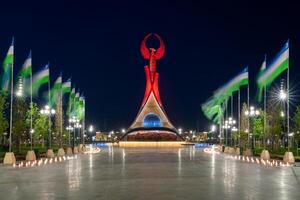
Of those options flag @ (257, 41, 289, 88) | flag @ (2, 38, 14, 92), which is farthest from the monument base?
flag @ (2, 38, 14, 92)

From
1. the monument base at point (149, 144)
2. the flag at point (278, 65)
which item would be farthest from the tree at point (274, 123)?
the flag at point (278, 65)

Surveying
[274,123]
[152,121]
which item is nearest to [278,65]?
[274,123]

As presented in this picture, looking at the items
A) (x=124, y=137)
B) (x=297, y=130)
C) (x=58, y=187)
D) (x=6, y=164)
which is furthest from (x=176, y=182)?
(x=124, y=137)

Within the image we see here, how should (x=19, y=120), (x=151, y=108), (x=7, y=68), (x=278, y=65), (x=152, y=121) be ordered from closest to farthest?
1. (x=278, y=65)
2. (x=7, y=68)
3. (x=19, y=120)
4. (x=151, y=108)
5. (x=152, y=121)

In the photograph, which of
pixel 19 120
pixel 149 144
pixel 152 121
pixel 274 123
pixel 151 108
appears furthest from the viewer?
pixel 152 121

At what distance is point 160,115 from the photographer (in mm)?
121000

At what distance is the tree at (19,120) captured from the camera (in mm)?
55938

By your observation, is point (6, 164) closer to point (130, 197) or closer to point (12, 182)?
point (12, 182)

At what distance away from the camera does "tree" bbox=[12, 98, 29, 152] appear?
2202 inches

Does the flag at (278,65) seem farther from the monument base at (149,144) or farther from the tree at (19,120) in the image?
the monument base at (149,144)

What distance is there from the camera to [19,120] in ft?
188

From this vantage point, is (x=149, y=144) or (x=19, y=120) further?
(x=149, y=144)

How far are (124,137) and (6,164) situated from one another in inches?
3205

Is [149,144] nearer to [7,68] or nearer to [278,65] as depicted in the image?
→ [7,68]
